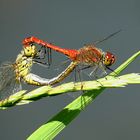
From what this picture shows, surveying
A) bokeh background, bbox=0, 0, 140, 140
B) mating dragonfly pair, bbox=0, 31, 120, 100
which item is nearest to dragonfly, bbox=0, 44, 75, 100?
mating dragonfly pair, bbox=0, 31, 120, 100

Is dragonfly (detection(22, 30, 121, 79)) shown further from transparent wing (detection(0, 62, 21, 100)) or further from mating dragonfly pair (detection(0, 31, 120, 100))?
transparent wing (detection(0, 62, 21, 100))

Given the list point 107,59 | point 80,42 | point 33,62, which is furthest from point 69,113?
point 80,42

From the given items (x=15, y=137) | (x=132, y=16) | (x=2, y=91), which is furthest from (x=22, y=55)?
(x=132, y=16)

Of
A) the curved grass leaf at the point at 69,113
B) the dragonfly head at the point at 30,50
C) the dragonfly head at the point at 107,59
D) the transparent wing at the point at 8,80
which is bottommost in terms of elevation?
the curved grass leaf at the point at 69,113

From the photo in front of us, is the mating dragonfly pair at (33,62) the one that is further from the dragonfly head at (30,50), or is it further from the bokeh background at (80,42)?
the bokeh background at (80,42)

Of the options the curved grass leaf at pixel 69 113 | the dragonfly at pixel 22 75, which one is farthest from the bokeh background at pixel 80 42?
the curved grass leaf at pixel 69 113

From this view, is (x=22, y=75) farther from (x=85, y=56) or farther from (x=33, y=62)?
(x=85, y=56)

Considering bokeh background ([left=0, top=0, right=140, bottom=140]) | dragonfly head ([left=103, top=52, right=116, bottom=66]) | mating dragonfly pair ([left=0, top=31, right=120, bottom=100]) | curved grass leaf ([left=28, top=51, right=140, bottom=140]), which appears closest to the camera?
curved grass leaf ([left=28, top=51, right=140, bottom=140])

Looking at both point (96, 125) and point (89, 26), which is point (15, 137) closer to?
point (96, 125)
